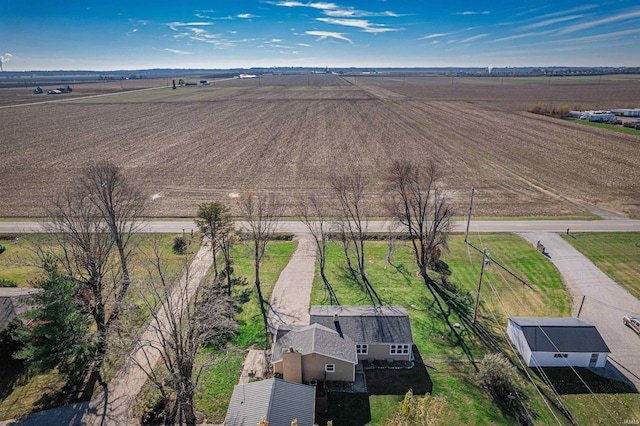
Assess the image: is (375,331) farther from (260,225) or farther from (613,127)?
(613,127)

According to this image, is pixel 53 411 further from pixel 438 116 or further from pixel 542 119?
pixel 542 119

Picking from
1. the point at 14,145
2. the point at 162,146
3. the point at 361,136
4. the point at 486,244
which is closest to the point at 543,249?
the point at 486,244

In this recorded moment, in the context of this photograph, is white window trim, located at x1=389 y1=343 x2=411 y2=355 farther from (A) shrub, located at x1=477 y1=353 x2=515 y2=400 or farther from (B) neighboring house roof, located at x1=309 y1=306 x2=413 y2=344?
(A) shrub, located at x1=477 y1=353 x2=515 y2=400

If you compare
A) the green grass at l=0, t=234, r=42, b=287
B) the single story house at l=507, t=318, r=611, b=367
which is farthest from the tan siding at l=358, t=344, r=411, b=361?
the green grass at l=0, t=234, r=42, b=287

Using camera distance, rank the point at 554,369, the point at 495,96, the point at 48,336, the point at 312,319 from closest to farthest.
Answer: the point at 48,336, the point at 554,369, the point at 312,319, the point at 495,96

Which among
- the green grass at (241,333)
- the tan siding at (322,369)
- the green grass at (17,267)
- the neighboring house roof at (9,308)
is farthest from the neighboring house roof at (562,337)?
the green grass at (17,267)

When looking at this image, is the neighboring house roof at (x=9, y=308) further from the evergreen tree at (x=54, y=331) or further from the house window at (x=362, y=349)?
the house window at (x=362, y=349)

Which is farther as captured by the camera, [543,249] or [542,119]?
[542,119]
